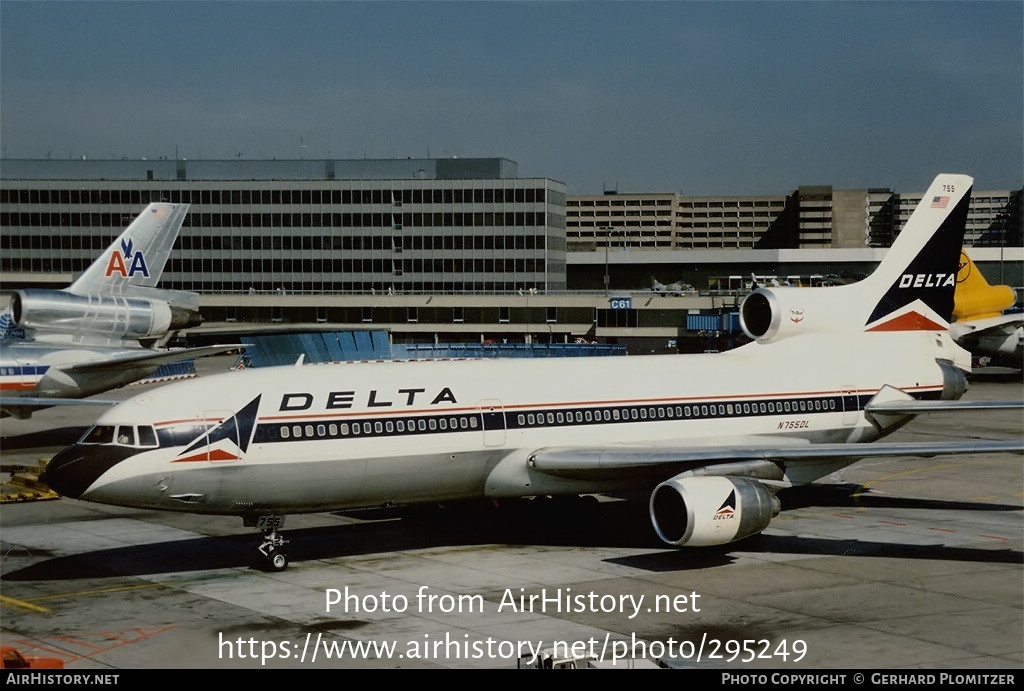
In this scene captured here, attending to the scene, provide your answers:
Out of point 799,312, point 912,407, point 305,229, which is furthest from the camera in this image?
point 305,229

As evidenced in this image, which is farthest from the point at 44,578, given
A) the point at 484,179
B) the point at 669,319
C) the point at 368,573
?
the point at 484,179

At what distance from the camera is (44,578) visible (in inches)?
1133

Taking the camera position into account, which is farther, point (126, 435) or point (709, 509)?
point (709, 509)

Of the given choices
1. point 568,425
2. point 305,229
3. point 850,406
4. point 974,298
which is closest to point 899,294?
point 850,406

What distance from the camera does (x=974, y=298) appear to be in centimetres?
8294

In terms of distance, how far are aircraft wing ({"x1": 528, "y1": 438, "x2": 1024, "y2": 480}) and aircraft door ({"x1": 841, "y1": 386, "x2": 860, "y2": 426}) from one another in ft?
18.0

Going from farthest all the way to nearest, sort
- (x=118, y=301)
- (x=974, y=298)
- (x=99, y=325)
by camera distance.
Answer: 1. (x=974, y=298)
2. (x=118, y=301)
3. (x=99, y=325)

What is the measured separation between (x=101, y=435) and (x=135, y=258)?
2789 centimetres

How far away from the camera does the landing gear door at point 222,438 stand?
27.7 meters

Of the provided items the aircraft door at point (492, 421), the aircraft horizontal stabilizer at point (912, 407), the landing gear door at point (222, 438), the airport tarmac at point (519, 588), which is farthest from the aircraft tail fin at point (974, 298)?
the landing gear door at point (222, 438)

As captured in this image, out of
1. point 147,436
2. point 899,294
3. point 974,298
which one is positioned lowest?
point 147,436

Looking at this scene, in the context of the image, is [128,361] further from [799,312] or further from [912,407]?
[912,407]

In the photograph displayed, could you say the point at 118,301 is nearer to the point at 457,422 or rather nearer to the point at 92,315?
the point at 92,315

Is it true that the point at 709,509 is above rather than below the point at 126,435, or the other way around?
below
